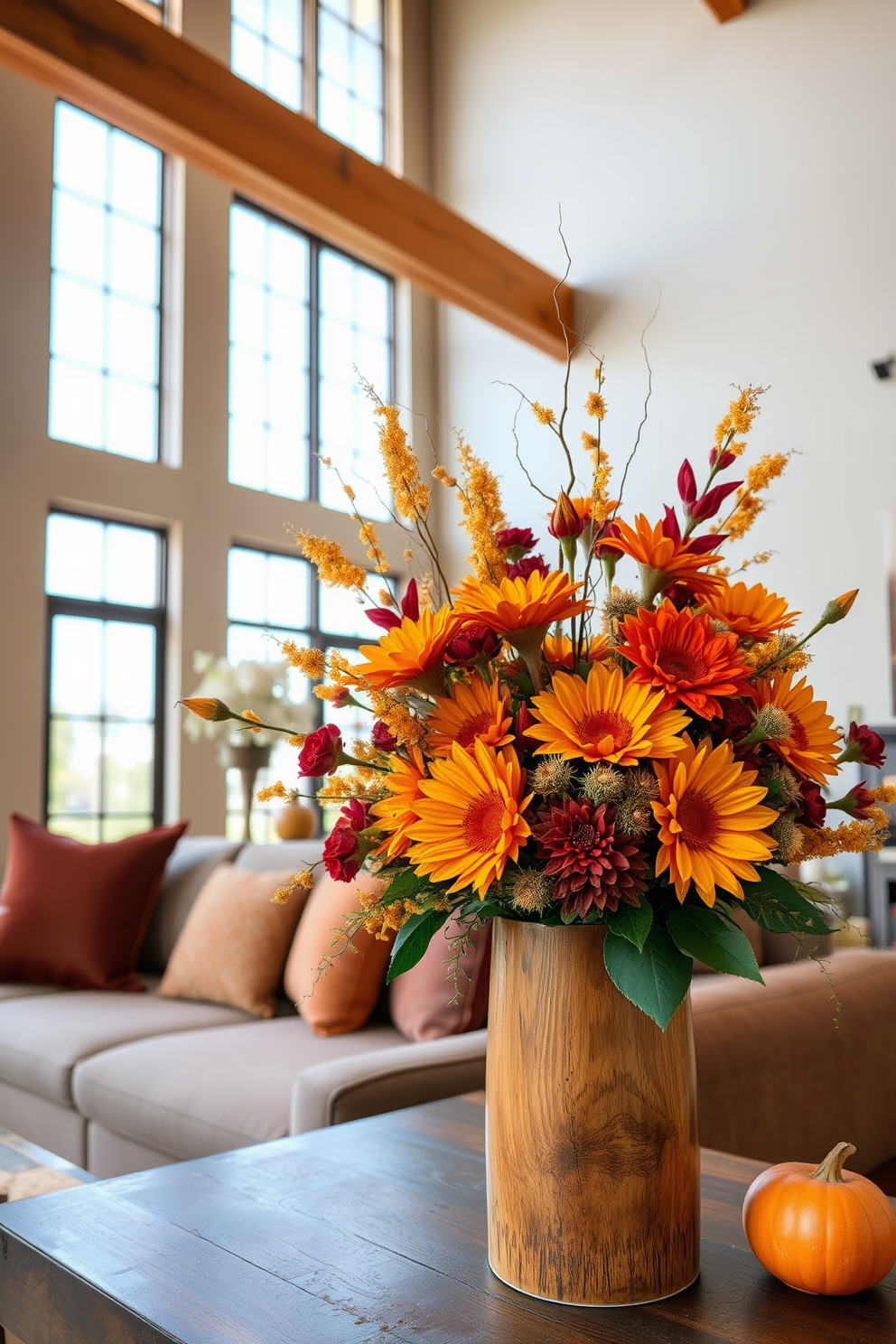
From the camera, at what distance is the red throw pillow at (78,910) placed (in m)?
3.04

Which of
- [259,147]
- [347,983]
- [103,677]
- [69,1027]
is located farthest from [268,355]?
[347,983]

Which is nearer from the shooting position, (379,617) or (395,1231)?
(379,617)

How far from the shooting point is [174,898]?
327cm

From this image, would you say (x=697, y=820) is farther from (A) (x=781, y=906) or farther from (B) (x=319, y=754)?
(B) (x=319, y=754)

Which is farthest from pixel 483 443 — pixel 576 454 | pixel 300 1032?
pixel 300 1032

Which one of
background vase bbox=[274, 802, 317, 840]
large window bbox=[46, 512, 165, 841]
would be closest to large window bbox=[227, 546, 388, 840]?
large window bbox=[46, 512, 165, 841]

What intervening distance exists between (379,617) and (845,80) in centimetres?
656

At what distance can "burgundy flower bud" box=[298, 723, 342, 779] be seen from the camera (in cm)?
81

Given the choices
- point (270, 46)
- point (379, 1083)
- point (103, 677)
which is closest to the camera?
point (379, 1083)

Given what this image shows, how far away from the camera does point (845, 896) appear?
5762 mm

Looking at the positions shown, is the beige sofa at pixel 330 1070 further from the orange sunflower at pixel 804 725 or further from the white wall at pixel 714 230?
the white wall at pixel 714 230

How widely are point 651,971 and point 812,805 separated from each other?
176 mm

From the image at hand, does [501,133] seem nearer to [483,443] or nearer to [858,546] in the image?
[483,443]

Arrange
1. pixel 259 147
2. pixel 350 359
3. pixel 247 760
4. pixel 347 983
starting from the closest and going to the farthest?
pixel 347 983 < pixel 247 760 < pixel 259 147 < pixel 350 359
